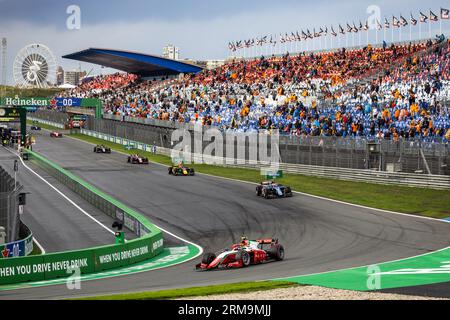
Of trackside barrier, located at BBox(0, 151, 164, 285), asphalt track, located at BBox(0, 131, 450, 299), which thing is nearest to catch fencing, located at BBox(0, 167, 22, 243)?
trackside barrier, located at BBox(0, 151, 164, 285)

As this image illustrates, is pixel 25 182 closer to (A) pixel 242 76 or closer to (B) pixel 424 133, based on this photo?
(B) pixel 424 133

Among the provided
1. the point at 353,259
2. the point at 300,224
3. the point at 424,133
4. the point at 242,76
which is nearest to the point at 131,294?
the point at 353,259

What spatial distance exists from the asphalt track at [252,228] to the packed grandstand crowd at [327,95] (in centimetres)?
868

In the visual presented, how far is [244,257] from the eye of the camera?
71.8 ft

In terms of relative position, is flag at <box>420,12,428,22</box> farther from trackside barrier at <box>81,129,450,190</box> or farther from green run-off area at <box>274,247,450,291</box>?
green run-off area at <box>274,247,450,291</box>

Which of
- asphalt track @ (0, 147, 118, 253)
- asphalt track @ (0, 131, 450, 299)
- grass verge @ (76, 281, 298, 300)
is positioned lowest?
asphalt track @ (0, 147, 118, 253)

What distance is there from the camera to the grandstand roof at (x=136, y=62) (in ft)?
308

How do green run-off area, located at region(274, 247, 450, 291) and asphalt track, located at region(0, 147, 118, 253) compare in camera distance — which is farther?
asphalt track, located at region(0, 147, 118, 253)

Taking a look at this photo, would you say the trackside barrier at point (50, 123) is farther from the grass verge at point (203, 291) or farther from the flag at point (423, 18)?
the grass verge at point (203, 291)

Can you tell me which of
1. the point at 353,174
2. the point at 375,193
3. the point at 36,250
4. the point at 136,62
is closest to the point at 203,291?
the point at 36,250

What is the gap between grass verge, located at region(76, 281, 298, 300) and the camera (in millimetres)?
15865

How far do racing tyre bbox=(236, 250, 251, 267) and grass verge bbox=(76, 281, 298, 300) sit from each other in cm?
402

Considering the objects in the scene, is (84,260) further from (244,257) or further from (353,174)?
(353,174)

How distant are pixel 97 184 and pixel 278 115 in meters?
16.4
